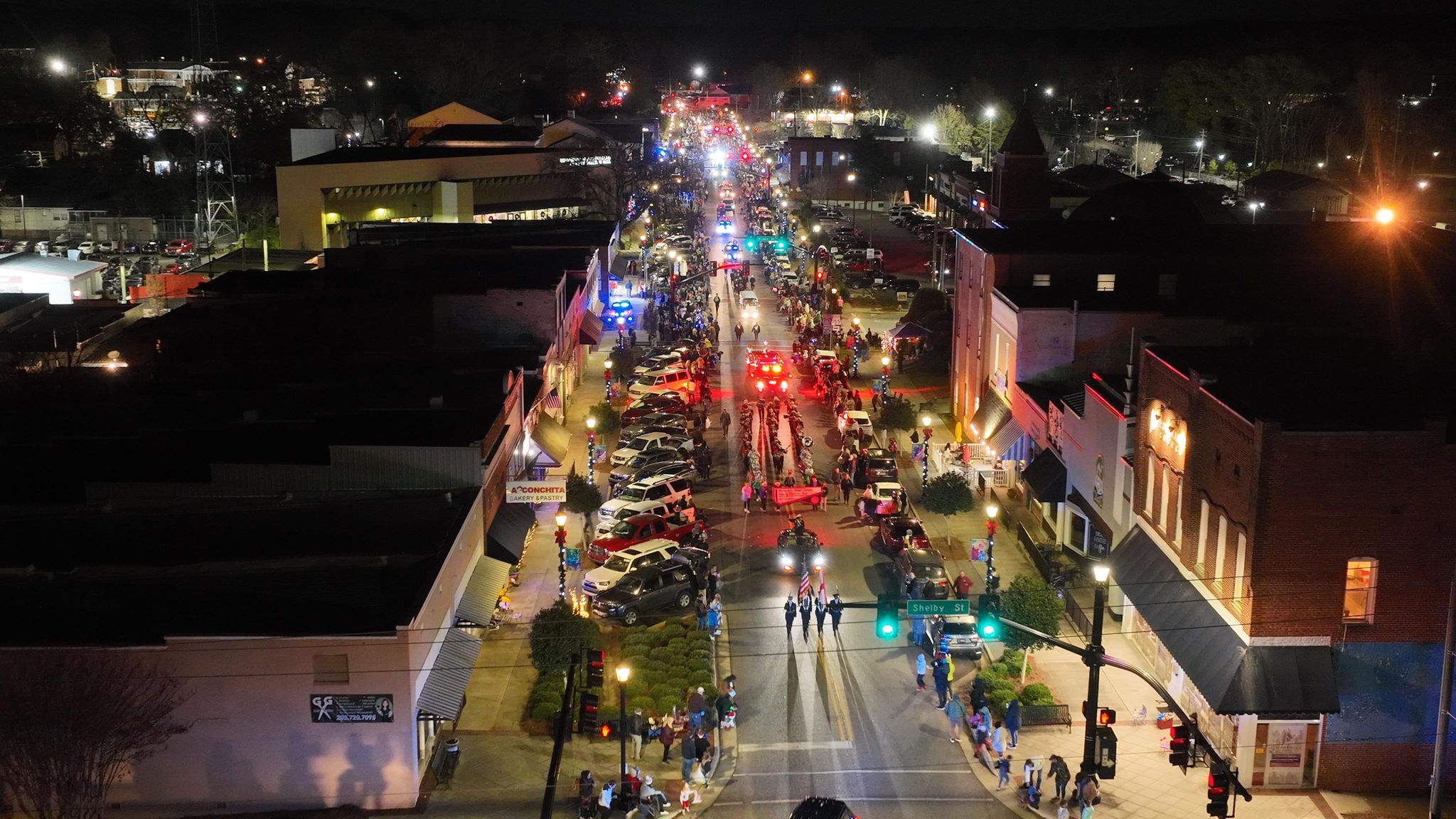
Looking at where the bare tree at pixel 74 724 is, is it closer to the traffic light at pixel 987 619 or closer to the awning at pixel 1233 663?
the traffic light at pixel 987 619

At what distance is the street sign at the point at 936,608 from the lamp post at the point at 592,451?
17.8 m

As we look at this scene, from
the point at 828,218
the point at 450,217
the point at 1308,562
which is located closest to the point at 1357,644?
the point at 1308,562

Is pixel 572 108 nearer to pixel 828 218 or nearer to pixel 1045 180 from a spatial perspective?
pixel 828 218

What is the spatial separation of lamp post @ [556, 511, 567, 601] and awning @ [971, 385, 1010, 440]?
582 inches

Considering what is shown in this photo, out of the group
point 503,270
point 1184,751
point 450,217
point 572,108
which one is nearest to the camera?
point 1184,751

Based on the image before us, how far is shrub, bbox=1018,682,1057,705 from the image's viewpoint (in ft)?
89.5

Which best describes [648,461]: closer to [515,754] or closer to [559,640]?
[559,640]

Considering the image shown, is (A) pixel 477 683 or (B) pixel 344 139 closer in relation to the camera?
(A) pixel 477 683

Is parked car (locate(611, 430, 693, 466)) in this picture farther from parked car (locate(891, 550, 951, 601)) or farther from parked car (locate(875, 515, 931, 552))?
parked car (locate(891, 550, 951, 601))

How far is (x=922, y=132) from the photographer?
154250mm

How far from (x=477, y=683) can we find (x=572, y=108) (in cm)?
16437

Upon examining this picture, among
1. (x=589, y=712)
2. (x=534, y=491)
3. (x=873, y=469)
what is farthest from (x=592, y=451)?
(x=589, y=712)

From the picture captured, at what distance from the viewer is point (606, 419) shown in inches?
1877

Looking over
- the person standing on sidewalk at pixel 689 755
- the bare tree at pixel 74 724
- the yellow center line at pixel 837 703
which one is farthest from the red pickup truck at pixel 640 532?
the bare tree at pixel 74 724
